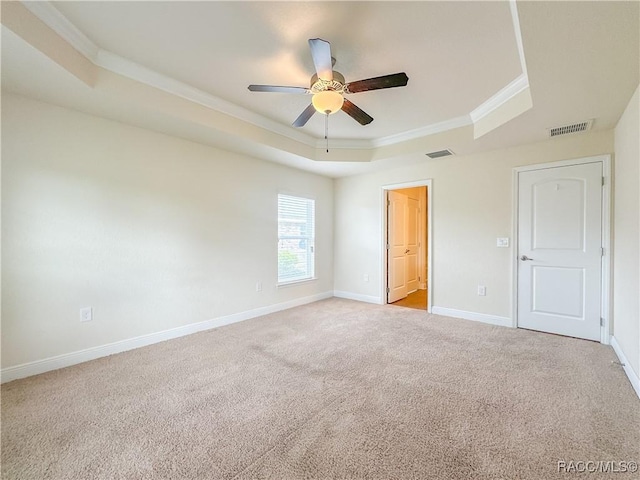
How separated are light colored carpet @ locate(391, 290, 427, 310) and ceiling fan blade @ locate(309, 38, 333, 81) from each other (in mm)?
3858

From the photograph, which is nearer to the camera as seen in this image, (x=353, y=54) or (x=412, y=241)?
(x=353, y=54)

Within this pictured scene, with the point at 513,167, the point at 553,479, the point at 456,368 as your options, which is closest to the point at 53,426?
the point at 553,479

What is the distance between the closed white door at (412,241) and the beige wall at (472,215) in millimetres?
1061

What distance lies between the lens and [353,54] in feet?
7.27

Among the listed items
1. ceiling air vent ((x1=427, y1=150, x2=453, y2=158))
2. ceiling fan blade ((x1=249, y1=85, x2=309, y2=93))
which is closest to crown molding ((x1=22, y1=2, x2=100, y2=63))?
ceiling fan blade ((x1=249, y1=85, x2=309, y2=93))

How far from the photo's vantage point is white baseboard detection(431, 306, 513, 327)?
366 cm

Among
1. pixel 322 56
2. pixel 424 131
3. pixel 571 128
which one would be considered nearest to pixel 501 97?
pixel 571 128

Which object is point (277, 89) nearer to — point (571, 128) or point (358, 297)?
point (571, 128)

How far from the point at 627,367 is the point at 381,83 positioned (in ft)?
10.4

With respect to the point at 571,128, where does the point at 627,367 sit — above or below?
below

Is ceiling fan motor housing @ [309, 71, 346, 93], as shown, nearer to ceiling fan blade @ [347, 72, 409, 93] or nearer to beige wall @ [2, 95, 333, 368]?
ceiling fan blade @ [347, 72, 409, 93]

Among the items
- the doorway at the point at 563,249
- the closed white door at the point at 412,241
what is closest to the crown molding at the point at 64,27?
the doorway at the point at 563,249

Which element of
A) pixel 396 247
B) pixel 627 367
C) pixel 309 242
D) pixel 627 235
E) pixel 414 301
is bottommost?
pixel 414 301

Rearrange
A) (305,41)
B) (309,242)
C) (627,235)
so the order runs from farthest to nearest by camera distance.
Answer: (309,242)
(627,235)
(305,41)
